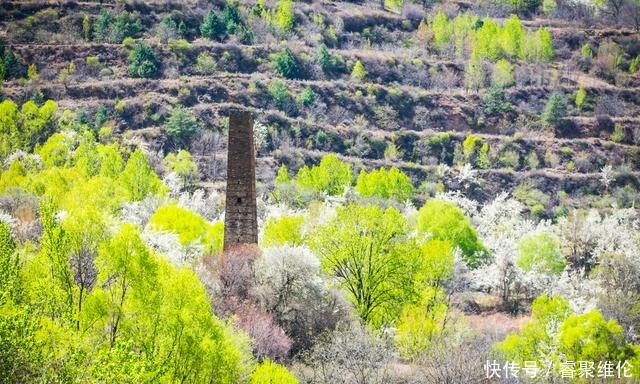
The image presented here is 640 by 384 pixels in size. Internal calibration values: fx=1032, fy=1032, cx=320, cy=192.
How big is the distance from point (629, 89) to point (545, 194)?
111ft

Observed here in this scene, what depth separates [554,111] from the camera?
124000mm

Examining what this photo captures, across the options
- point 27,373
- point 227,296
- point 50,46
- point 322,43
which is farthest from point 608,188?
point 27,373

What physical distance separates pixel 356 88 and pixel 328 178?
117 ft

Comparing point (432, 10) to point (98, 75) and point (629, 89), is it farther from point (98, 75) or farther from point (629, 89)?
point (98, 75)

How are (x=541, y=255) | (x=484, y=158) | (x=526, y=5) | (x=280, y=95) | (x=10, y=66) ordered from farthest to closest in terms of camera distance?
(x=526, y=5), (x=280, y=95), (x=10, y=66), (x=484, y=158), (x=541, y=255)

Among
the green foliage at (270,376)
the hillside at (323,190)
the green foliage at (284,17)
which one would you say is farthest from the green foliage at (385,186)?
the green foliage at (270,376)

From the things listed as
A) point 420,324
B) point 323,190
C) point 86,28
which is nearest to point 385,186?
point 323,190

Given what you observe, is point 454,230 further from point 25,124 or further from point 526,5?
point 526,5

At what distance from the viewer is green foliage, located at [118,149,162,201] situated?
3098 inches

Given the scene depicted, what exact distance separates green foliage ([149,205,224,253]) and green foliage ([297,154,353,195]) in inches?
1184

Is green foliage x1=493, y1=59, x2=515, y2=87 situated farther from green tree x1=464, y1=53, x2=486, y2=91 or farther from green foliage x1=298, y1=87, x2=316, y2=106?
green foliage x1=298, y1=87, x2=316, y2=106

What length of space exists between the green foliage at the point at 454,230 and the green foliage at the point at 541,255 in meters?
3.21

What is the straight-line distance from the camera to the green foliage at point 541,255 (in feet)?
228

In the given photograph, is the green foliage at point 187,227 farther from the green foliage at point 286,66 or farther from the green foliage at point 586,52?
the green foliage at point 586,52
